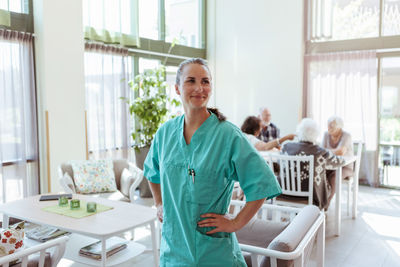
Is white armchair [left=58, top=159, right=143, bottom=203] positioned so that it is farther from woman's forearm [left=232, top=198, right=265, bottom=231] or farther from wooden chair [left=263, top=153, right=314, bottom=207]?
woman's forearm [left=232, top=198, right=265, bottom=231]

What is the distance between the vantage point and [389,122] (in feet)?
18.5

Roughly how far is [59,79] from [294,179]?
2772 millimetres

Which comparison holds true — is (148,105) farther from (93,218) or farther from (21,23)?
(93,218)

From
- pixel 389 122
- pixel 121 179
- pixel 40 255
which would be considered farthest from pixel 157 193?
pixel 389 122

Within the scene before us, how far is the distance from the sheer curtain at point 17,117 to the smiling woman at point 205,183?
3172mm

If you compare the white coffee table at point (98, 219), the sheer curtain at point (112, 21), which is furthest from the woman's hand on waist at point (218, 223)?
the sheer curtain at point (112, 21)

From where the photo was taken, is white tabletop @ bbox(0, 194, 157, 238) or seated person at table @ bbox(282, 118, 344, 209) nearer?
white tabletop @ bbox(0, 194, 157, 238)

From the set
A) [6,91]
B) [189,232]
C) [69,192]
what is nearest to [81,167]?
[69,192]

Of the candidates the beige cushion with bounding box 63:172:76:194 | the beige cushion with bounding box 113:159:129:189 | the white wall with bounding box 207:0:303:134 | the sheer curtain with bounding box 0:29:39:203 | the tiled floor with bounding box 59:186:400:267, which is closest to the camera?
the tiled floor with bounding box 59:186:400:267

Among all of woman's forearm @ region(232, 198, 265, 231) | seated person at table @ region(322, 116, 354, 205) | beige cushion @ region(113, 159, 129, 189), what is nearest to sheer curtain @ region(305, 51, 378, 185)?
seated person at table @ region(322, 116, 354, 205)

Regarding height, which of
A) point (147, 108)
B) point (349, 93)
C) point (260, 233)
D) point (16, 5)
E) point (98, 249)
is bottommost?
point (98, 249)

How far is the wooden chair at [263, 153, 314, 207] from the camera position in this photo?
3354mm

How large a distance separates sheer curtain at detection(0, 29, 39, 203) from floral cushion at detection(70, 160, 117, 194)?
73cm

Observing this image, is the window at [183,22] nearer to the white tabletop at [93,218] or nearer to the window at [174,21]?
the window at [174,21]
